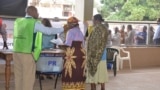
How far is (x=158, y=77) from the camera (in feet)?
28.5

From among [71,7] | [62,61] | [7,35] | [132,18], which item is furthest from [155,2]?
[62,61]

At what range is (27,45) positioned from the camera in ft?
16.9

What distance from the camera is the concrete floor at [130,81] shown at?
704 cm

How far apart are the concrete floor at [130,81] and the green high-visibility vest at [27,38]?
1692mm

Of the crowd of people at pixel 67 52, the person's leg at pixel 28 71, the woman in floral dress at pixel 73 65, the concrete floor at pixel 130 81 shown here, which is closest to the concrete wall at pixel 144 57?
the concrete floor at pixel 130 81

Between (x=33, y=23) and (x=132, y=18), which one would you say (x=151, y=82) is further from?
(x=132, y=18)

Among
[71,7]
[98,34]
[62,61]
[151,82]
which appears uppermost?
[71,7]

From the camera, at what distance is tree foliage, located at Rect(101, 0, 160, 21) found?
1297 centimetres

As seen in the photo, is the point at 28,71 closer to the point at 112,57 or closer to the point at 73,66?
the point at 73,66

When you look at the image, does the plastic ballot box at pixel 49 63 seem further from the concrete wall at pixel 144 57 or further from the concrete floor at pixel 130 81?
the concrete wall at pixel 144 57

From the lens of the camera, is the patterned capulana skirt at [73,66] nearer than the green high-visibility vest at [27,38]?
No

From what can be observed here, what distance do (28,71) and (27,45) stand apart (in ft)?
1.41

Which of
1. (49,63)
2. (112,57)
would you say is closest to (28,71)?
(49,63)

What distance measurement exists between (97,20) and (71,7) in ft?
17.3
